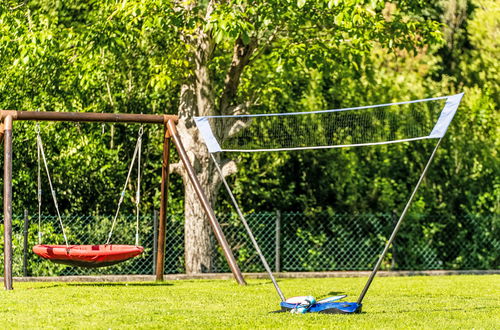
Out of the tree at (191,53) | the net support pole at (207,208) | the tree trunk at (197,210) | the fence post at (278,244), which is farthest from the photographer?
the fence post at (278,244)

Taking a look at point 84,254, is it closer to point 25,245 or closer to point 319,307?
point 319,307

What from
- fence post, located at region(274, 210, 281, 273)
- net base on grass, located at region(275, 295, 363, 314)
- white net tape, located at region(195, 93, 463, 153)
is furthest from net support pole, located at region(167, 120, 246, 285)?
fence post, located at region(274, 210, 281, 273)

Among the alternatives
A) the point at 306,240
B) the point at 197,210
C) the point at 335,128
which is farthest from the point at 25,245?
the point at 335,128

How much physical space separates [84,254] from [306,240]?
584 centimetres

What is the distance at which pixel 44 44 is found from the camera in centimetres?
1230

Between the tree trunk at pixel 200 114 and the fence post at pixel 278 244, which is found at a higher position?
the tree trunk at pixel 200 114

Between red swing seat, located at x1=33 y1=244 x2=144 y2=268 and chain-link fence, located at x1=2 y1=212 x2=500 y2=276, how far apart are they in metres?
3.19

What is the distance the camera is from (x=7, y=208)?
34.9ft

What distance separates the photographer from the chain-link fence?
14039mm

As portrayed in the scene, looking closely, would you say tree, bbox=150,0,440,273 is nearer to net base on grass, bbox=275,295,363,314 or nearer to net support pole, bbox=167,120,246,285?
net support pole, bbox=167,120,246,285

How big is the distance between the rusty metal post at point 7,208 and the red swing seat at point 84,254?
1.09 ft

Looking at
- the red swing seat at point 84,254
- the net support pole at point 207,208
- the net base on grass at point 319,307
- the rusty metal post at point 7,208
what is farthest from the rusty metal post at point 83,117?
the net base on grass at point 319,307

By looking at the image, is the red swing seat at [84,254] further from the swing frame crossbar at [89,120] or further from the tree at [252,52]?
the tree at [252,52]

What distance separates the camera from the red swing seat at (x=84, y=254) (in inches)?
407
